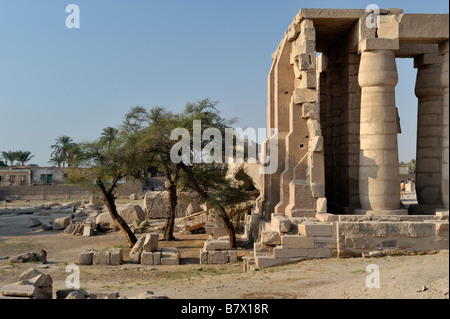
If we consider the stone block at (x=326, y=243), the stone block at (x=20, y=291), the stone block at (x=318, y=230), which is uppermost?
the stone block at (x=318, y=230)

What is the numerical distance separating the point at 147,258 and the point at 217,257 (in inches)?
84.4

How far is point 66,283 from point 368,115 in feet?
29.3

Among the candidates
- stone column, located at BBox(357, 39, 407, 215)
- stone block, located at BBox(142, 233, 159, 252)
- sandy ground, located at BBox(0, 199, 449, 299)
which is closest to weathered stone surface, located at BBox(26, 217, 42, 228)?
sandy ground, located at BBox(0, 199, 449, 299)

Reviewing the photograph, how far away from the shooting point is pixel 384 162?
1170 cm

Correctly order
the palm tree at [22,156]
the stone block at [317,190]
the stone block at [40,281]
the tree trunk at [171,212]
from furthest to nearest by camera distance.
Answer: the palm tree at [22,156] < the tree trunk at [171,212] < the stone block at [317,190] < the stone block at [40,281]

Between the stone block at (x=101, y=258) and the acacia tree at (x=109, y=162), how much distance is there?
306 centimetres

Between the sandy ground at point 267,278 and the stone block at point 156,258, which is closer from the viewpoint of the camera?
the sandy ground at point 267,278

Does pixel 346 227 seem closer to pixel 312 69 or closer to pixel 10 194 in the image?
pixel 312 69

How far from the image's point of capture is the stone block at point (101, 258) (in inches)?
528

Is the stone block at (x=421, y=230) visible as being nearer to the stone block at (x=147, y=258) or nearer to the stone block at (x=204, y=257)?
the stone block at (x=204, y=257)

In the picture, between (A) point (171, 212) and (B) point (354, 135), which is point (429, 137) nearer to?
(B) point (354, 135)

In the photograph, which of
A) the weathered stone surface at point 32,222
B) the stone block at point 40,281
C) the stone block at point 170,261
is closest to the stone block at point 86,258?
the stone block at point 170,261

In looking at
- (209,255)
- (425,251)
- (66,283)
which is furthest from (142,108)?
(425,251)

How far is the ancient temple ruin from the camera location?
36.4 ft
